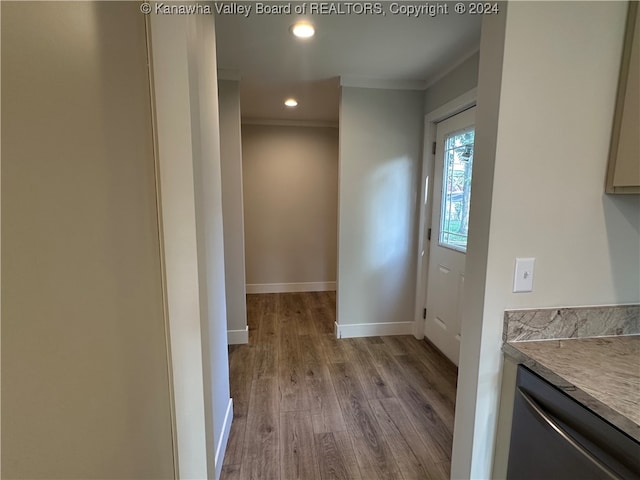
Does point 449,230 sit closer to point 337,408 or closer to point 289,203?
point 337,408

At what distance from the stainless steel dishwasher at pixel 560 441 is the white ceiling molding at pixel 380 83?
98.8 inches

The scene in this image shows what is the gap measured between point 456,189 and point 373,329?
1585mm

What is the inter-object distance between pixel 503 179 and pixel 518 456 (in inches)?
38.1

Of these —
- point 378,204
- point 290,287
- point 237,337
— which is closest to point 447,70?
point 378,204

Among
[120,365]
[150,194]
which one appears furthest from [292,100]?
[120,365]

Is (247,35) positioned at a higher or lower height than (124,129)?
higher

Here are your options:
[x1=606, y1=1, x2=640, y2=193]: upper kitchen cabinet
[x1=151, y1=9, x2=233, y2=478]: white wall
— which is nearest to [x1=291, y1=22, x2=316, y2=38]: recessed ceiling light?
[x1=151, y1=9, x2=233, y2=478]: white wall

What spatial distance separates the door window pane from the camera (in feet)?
7.84

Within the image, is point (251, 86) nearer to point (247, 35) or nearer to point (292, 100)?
point (292, 100)

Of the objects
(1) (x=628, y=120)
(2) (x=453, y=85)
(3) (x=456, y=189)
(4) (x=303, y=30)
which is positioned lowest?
(3) (x=456, y=189)

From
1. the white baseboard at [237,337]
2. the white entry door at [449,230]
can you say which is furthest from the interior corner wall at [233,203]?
the white entry door at [449,230]

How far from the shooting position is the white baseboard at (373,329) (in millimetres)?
3078

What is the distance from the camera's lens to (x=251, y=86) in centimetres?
290

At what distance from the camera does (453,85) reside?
2377mm
